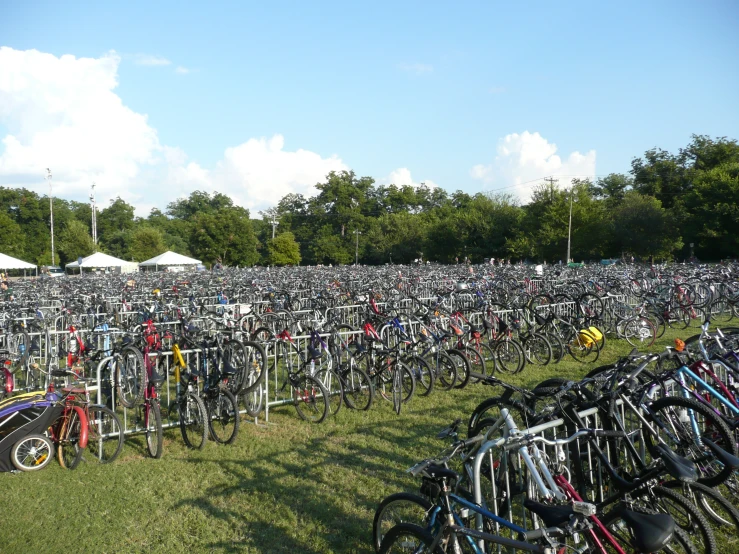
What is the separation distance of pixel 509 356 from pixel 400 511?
5657 millimetres

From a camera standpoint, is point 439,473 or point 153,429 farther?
point 153,429

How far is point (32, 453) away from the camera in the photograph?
4805 mm

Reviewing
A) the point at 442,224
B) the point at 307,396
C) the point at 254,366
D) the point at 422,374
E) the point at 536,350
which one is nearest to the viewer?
the point at 254,366

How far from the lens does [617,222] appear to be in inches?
1689

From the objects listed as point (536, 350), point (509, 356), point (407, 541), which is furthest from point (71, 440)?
point (536, 350)

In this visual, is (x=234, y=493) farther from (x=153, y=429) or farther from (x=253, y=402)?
(x=253, y=402)

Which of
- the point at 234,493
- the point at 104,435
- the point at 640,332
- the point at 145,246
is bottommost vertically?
the point at 234,493

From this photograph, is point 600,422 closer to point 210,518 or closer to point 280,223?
point 210,518

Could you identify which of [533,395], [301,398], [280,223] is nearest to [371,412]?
[301,398]

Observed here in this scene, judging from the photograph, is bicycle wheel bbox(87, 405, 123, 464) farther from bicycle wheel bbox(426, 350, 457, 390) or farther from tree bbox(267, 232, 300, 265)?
tree bbox(267, 232, 300, 265)

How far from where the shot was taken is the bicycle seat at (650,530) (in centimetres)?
185

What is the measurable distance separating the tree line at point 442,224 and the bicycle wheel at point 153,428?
41.8 meters

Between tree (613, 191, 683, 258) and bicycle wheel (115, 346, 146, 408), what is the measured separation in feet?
140

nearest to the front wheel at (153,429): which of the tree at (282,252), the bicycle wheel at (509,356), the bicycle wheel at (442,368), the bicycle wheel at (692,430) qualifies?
the bicycle wheel at (442,368)
